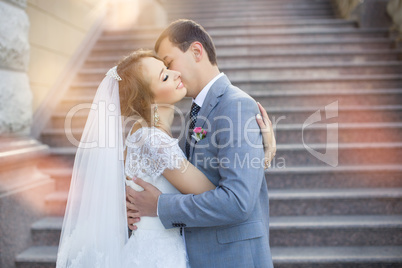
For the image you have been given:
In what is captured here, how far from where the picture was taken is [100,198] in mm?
1726

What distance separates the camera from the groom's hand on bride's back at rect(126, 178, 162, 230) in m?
1.59

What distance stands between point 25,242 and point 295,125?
9.28 ft

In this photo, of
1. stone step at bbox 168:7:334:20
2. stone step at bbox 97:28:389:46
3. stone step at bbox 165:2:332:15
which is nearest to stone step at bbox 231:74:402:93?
stone step at bbox 97:28:389:46

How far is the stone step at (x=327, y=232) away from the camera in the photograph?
2902 mm

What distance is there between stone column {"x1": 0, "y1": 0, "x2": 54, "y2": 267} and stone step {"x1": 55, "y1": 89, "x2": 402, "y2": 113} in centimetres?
107

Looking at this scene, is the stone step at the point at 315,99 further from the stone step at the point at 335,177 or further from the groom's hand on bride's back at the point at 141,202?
the groom's hand on bride's back at the point at 141,202

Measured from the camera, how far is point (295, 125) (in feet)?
12.3

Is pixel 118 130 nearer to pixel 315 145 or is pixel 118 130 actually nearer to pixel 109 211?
pixel 109 211

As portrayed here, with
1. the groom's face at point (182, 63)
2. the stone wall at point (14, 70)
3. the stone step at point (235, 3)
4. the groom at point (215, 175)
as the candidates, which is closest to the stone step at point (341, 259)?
the groom at point (215, 175)

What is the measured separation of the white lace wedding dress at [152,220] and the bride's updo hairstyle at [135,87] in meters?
0.15

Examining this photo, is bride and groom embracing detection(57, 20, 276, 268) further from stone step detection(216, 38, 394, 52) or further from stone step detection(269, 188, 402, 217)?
stone step detection(216, 38, 394, 52)

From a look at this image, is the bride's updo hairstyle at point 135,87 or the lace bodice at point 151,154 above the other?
the bride's updo hairstyle at point 135,87

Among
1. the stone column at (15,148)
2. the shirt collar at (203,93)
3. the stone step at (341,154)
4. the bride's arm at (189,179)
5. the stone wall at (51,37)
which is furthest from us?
the stone wall at (51,37)

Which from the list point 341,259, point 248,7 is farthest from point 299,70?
point 248,7
